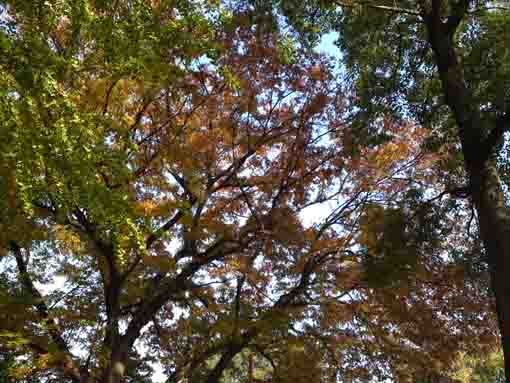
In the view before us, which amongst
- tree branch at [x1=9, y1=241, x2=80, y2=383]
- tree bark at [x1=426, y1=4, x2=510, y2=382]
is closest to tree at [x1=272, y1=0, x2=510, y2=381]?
tree bark at [x1=426, y1=4, x2=510, y2=382]

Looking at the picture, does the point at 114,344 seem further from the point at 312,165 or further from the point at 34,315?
the point at 312,165

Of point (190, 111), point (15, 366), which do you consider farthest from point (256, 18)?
point (15, 366)

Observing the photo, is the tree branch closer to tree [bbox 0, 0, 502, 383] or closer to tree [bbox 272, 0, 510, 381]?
tree [bbox 0, 0, 502, 383]

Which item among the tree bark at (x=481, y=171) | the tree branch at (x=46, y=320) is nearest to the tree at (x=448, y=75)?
the tree bark at (x=481, y=171)

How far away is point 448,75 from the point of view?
605 cm

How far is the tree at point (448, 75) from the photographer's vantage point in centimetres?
538

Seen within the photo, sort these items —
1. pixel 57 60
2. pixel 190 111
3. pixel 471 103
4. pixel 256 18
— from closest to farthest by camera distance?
pixel 57 60 < pixel 471 103 < pixel 256 18 < pixel 190 111

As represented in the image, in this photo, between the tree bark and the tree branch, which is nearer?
the tree bark

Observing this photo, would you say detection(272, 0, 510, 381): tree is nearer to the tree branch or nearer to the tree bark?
the tree bark

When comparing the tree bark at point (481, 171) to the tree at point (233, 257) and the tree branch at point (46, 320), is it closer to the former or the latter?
the tree at point (233, 257)

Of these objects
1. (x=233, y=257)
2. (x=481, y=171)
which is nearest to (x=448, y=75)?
(x=481, y=171)

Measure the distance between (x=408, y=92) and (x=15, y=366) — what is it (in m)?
7.73

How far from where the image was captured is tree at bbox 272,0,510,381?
5.38 meters

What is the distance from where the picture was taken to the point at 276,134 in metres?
9.25
